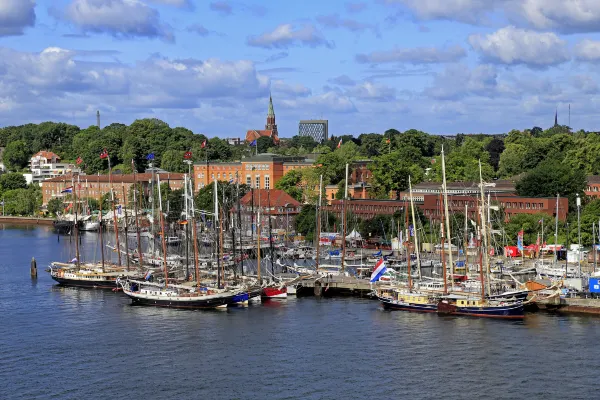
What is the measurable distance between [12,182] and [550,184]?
322ft

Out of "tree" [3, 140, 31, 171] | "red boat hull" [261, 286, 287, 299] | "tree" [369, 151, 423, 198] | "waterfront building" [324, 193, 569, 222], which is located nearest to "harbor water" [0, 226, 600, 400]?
"red boat hull" [261, 286, 287, 299]

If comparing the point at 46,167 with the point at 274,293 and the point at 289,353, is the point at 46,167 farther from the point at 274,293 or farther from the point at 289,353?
the point at 289,353

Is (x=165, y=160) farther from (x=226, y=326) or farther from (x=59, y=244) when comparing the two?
(x=226, y=326)

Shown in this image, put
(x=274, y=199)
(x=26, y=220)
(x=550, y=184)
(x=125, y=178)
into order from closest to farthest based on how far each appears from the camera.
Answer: (x=550, y=184) → (x=274, y=199) → (x=26, y=220) → (x=125, y=178)

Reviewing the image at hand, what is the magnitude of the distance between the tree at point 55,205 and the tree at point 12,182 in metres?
20.6

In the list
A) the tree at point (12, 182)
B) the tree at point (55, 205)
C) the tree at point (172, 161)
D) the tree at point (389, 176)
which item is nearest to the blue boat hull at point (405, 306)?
the tree at point (389, 176)

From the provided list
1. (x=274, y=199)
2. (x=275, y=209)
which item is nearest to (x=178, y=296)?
(x=275, y=209)

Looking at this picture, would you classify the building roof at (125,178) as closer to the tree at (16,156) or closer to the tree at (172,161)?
the tree at (172,161)

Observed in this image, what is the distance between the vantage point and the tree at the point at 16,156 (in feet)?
630

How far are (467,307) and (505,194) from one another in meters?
41.4

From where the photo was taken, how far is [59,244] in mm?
104750

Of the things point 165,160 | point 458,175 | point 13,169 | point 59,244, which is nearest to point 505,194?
point 458,175

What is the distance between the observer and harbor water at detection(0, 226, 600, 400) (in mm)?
44000

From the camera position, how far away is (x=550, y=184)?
318ft
